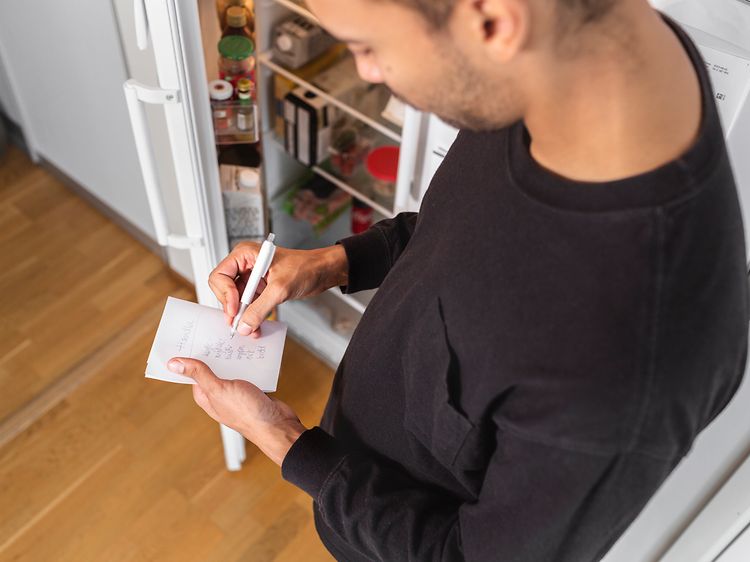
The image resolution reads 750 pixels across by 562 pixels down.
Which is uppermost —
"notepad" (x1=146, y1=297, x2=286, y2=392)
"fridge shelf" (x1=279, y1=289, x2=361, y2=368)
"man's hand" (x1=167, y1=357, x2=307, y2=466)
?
"man's hand" (x1=167, y1=357, x2=307, y2=466)

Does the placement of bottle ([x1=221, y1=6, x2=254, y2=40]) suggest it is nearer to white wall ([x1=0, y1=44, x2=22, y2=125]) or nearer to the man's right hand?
the man's right hand

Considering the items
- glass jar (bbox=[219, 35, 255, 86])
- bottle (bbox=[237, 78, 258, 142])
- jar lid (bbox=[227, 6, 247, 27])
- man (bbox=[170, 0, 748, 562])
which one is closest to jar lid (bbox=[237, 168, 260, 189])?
bottle (bbox=[237, 78, 258, 142])

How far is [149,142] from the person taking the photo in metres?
1.16

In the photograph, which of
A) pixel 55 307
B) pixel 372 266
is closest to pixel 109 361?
pixel 55 307

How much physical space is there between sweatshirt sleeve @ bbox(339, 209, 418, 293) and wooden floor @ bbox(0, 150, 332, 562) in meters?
0.90

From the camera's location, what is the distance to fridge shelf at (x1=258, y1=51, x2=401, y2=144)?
4.81 feet

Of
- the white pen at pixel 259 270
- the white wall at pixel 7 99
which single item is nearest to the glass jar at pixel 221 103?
the white pen at pixel 259 270

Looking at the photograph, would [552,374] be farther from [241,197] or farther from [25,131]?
[25,131]

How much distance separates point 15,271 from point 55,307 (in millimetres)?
186

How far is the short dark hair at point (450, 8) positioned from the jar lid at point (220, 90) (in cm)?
83

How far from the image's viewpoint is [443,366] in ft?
2.22

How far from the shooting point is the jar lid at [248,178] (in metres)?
1.40

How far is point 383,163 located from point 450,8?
3.58 feet

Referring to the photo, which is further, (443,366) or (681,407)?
(443,366)
